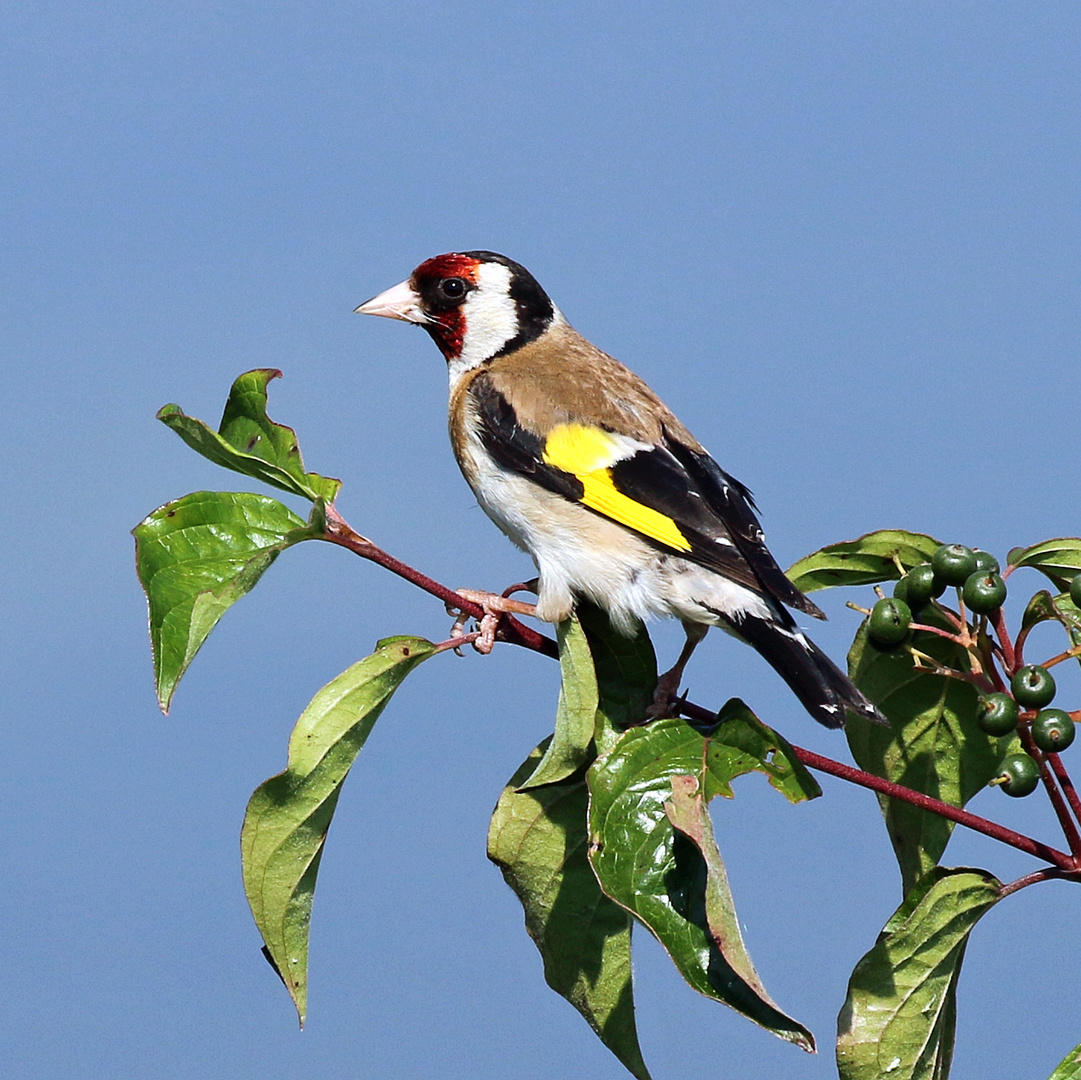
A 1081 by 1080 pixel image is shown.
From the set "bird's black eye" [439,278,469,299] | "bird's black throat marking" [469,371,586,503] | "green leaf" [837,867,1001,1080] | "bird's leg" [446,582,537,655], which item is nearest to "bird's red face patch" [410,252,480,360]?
"bird's black eye" [439,278,469,299]

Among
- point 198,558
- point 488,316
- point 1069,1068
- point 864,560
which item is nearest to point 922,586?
point 864,560

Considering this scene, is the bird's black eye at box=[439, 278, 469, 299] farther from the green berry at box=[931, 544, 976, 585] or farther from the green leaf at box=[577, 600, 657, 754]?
the green berry at box=[931, 544, 976, 585]

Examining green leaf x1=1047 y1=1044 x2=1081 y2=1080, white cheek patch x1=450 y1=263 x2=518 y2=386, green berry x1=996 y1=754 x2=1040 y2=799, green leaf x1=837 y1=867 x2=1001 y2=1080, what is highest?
white cheek patch x1=450 y1=263 x2=518 y2=386

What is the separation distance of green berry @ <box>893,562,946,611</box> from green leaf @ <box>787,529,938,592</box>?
9 centimetres

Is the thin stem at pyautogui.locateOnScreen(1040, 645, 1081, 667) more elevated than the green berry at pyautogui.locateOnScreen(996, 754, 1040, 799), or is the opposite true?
the thin stem at pyautogui.locateOnScreen(1040, 645, 1081, 667)

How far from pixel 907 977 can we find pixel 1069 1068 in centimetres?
34

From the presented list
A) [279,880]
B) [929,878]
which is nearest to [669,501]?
[929,878]

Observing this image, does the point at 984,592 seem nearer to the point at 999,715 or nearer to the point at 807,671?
the point at 999,715

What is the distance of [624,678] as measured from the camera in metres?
3.02

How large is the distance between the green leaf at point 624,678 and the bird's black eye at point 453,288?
2.31 meters

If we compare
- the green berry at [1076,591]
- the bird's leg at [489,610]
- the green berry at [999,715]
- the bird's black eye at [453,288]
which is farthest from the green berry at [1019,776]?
the bird's black eye at [453,288]

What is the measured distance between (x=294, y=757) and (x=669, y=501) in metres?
1.60

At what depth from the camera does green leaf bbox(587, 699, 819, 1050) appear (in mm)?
2291

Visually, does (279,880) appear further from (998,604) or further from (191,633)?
(998,604)
